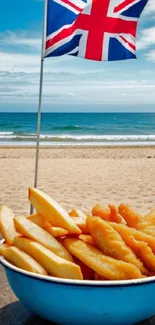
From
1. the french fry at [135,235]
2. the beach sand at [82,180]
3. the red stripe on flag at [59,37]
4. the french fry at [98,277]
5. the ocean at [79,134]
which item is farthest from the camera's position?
the ocean at [79,134]

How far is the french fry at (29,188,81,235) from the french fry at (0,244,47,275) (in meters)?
0.25

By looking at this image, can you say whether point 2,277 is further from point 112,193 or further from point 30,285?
point 112,193

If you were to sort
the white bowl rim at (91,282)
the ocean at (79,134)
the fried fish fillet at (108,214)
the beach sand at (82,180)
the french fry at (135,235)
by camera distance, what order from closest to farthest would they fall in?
the white bowl rim at (91,282) → the french fry at (135,235) → the fried fish fillet at (108,214) → the beach sand at (82,180) → the ocean at (79,134)

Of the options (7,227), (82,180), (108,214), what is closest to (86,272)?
(108,214)

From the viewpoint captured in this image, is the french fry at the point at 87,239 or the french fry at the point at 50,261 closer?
the french fry at the point at 50,261

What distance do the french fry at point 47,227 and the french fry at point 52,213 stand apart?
0.03 m

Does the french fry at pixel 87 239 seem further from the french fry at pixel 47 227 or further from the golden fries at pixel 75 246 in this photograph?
the french fry at pixel 47 227

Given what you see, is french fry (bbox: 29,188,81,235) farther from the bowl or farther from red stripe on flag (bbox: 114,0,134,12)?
red stripe on flag (bbox: 114,0,134,12)

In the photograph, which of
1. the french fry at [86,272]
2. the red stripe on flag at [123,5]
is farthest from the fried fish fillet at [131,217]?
the red stripe on flag at [123,5]

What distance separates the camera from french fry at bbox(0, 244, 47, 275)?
6.91 ft

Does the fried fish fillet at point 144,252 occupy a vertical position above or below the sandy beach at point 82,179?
above

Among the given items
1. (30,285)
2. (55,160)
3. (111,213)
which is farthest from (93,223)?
(55,160)

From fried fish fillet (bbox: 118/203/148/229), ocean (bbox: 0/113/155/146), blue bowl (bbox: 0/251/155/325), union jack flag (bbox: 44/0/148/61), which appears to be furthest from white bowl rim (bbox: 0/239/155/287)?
ocean (bbox: 0/113/155/146)

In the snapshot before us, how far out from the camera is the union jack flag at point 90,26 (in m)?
4.80
